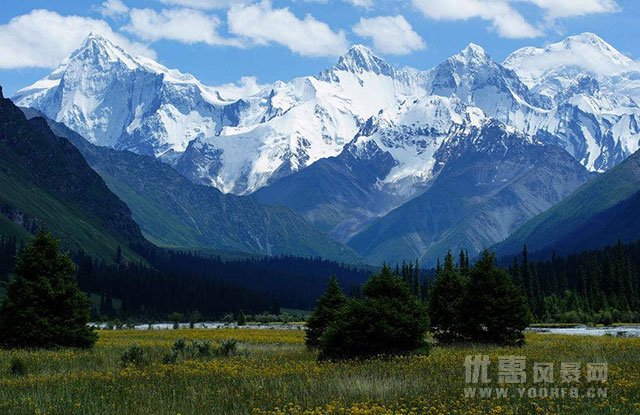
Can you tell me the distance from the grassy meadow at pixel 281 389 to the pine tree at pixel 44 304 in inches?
297

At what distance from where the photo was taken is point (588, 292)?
15588 cm

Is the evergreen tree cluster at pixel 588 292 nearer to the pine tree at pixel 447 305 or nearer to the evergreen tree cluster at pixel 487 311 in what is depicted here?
the pine tree at pixel 447 305

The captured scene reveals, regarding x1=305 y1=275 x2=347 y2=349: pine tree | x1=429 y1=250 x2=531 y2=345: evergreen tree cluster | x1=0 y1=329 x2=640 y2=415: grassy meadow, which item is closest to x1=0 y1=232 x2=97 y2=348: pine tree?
x1=0 y1=329 x2=640 y2=415: grassy meadow

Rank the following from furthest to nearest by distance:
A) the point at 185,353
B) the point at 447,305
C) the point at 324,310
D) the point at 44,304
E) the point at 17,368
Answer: the point at 447,305, the point at 324,310, the point at 44,304, the point at 185,353, the point at 17,368

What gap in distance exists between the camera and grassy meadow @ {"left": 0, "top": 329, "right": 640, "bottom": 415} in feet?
63.9

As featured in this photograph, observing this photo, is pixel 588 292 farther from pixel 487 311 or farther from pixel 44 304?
pixel 44 304

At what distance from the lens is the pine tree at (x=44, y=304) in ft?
130

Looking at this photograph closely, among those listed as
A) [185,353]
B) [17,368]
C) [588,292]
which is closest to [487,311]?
[185,353]

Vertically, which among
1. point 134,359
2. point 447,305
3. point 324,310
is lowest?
point 134,359

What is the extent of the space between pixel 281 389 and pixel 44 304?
2233cm

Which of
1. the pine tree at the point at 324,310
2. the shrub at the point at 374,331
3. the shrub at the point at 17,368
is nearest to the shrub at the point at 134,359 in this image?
the shrub at the point at 17,368

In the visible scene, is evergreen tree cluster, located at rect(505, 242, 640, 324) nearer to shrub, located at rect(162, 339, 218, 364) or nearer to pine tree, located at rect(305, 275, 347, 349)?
pine tree, located at rect(305, 275, 347, 349)

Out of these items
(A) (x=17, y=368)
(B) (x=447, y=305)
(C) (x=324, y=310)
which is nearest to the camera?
(A) (x=17, y=368)

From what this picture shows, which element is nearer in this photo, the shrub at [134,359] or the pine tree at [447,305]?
the shrub at [134,359]
